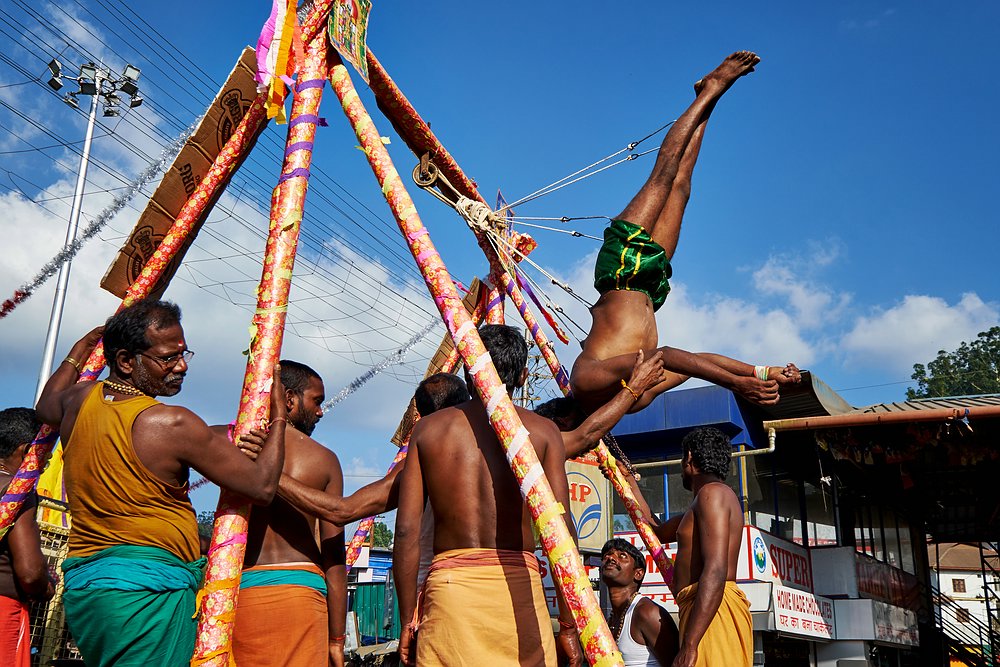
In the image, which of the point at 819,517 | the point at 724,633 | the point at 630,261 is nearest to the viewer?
the point at 724,633

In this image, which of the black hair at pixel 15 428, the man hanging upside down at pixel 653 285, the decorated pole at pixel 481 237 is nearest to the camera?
the black hair at pixel 15 428

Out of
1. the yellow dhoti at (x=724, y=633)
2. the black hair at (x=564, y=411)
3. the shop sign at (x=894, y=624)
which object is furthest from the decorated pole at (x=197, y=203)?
the shop sign at (x=894, y=624)

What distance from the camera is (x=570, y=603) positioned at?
3.55 m

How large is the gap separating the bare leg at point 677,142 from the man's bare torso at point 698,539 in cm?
170

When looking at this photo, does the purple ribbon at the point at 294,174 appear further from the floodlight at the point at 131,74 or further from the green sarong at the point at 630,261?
the floodlight at the point at 131,74

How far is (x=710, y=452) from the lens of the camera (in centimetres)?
493

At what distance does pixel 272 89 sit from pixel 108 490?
2.49m

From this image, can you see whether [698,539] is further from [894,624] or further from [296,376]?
[894,624]

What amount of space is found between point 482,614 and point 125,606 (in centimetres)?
129

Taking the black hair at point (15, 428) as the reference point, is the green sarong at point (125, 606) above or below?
below

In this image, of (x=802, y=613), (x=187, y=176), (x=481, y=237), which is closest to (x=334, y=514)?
(x=187, y=176)

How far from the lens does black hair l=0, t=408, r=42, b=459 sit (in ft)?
14.7

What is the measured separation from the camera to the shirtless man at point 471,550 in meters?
3.31

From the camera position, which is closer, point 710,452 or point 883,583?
point 710,452
